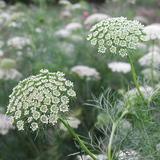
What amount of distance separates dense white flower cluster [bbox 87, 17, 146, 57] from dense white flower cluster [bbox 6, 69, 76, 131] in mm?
294

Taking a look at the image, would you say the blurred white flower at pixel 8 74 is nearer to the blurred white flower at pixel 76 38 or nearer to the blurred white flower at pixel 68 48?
the blurred white flower at pixel 68 48

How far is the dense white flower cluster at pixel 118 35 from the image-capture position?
961 millimetres

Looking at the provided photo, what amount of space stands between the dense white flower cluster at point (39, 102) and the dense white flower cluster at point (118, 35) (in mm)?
294

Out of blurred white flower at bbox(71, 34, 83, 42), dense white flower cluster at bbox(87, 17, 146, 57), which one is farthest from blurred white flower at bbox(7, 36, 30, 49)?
dense white flower cluster at bbox(87, 17, 146, 57)

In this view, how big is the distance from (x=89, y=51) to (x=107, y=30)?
2440mm

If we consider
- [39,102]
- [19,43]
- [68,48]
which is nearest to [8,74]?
[19,43]

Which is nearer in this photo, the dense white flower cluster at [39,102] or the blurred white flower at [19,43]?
the dense white flower cluster at [39,102]

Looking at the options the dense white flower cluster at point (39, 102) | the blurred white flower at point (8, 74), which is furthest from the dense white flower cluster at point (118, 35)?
the blurred white flower at point (8, 74)

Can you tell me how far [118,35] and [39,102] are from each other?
1.67 feet

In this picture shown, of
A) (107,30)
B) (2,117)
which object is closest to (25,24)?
(2,117)

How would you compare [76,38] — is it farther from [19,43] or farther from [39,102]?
[39,102]

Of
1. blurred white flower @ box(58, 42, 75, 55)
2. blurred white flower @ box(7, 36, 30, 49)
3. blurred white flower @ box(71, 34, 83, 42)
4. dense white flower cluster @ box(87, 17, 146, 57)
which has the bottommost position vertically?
blurred white flower @ box(58, 42, 75, 55)

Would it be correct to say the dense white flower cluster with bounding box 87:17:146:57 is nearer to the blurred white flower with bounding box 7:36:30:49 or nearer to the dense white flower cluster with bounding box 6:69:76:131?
the dense white flower cluster with bounding box 6:69:76:131

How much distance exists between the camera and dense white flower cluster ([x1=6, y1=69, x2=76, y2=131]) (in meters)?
0.80
